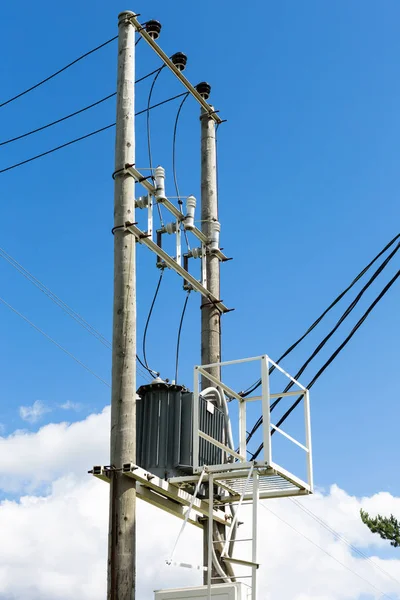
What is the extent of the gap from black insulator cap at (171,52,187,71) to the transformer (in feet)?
19.8

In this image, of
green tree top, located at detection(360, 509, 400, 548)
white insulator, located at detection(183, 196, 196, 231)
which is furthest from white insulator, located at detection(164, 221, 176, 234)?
green tree top, located at detection(360, 509, 400, 548)

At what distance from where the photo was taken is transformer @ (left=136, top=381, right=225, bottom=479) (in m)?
13.1

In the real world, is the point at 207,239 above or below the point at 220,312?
above

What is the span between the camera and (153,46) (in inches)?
612

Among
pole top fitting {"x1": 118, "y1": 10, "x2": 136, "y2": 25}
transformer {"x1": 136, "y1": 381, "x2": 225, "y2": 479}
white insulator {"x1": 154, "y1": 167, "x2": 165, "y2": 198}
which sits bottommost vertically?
transformer {"x1": 136, "y1": 381, "x2": 225, "y2": 479}

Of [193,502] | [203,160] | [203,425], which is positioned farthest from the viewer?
[203,160]

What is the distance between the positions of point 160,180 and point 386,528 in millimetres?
21901

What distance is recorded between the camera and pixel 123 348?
502 inches

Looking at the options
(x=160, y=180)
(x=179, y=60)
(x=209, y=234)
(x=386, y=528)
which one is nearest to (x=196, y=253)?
(x=209, y=234)

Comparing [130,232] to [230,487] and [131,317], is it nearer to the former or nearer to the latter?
[131,317]

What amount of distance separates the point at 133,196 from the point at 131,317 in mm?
1958

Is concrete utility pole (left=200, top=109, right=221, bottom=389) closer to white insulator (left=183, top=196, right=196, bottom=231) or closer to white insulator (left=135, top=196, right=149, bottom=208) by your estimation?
white insulator (left=183, top=196, right=196, bottom=231)

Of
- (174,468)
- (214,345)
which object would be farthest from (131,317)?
(214,345)

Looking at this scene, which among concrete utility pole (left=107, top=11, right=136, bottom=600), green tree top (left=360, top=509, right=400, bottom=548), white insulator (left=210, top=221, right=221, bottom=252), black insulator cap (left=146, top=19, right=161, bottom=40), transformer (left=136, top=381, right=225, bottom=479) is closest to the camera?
concrete utility pole (left=107, top=11, right=136, bottom=600)
